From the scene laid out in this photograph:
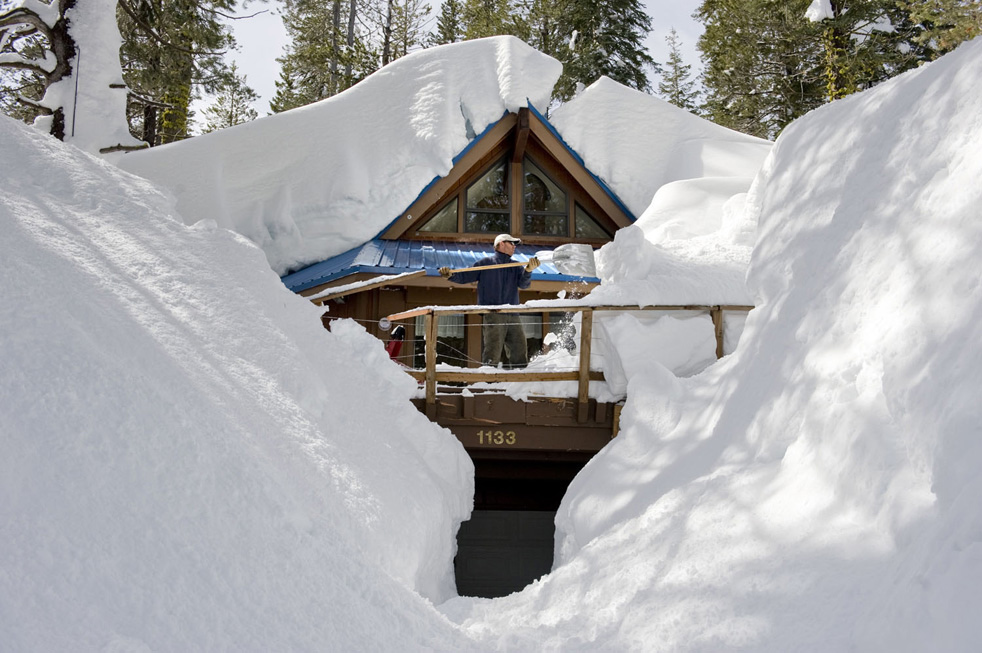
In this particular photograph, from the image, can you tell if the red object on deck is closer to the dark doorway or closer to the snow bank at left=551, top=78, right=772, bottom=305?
the dark doorway

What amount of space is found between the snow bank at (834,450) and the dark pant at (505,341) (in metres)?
2.65

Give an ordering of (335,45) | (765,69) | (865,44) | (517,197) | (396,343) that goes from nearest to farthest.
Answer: (396,343) → (517,197) → (865,44) → (765,69) → (335,45)

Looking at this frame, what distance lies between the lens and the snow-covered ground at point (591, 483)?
2553 mm

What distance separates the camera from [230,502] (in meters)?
3.36

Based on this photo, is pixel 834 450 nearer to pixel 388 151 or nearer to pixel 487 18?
pixel 388 151

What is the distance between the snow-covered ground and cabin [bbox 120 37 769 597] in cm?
347

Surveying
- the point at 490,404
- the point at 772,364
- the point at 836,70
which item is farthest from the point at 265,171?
the point at 836,70

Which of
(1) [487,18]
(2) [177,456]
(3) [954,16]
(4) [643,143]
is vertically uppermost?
(1) [487,18]

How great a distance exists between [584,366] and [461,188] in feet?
19.6

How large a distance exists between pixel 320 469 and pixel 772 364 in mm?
2712

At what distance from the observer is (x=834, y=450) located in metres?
3.18

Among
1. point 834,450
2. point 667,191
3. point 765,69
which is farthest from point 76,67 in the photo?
point 765,69

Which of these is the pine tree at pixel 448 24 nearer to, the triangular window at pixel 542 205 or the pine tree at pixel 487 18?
the pine tree at pixel 487 18

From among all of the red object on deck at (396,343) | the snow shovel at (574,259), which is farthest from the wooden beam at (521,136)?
the red object on deck at (396,343)
